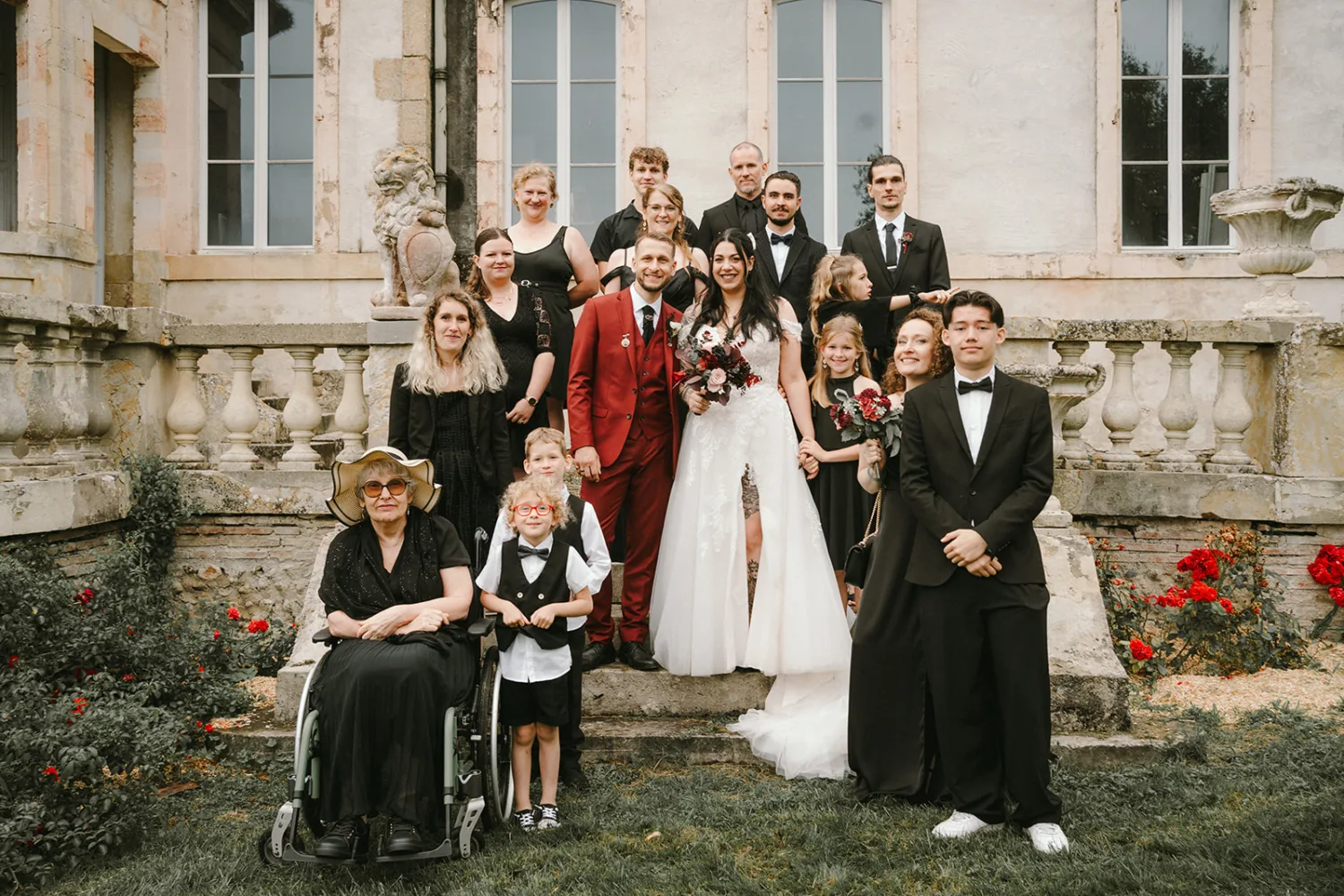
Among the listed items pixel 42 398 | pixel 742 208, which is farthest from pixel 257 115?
pixel 742 208

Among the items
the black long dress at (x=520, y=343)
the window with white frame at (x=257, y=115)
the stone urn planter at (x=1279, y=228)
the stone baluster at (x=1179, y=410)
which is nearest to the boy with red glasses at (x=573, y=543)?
the black long dress at (x=520, y=343)

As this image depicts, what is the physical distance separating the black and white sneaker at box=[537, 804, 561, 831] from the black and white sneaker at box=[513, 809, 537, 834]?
0.07 feet

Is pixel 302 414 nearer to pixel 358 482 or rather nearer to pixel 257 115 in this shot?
pixel 358 482

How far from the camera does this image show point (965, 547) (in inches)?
153

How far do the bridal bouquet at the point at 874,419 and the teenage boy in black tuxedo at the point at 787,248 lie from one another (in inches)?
64.4

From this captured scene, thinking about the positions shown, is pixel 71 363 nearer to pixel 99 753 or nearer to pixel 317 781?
pixel 99 753

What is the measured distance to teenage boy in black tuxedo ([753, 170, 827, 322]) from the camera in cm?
599

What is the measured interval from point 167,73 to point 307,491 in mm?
5578

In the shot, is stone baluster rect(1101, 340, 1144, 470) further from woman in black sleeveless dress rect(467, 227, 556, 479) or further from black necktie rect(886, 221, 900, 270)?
woman in black sleeveless dress rect(467, 227, 556, 479)

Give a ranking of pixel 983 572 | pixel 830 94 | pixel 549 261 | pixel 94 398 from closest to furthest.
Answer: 1. pixel 983 572
2. pixel 549 261
3. pixel 94 398
4. pixel 830 94

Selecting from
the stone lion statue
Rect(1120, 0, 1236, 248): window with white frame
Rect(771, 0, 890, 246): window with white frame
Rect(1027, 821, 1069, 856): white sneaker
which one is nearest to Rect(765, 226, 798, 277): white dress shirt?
the stone lion statue

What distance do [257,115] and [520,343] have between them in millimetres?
6508

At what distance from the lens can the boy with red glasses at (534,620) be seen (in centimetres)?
421

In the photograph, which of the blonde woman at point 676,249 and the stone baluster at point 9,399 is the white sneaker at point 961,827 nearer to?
the blonde woman at point 676,249
